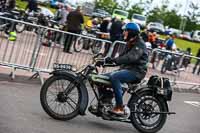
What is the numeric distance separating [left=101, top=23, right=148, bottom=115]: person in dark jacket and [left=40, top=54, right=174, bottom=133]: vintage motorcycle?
11 centimetres

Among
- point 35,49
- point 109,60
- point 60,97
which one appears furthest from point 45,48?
point 109,60

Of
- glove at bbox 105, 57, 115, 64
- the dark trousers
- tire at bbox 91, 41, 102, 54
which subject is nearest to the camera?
glove at bbox 105, 57, 115, 64

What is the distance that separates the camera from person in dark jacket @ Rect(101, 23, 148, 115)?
843 centimetres

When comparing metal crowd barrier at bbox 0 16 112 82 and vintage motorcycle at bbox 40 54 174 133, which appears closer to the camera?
vintage motorcycle at bbox 40 54 174 133

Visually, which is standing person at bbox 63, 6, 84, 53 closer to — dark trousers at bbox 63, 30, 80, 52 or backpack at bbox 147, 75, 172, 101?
dark trousers at bbox 63, 30, 80, 52

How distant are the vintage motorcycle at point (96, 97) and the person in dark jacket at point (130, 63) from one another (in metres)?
0.11

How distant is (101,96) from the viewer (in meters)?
8.55

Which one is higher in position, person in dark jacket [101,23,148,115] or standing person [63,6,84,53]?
person in dark jacket [101,23,148,115]

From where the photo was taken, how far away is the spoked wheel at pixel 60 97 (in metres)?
8.44

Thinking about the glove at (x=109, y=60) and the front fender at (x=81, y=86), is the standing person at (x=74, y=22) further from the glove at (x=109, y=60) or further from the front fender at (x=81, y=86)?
the front fender at (x=81, y=86)

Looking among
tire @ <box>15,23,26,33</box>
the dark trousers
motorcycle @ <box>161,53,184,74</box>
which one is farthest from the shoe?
motorcycle @ <box>161,53,184,74</box>

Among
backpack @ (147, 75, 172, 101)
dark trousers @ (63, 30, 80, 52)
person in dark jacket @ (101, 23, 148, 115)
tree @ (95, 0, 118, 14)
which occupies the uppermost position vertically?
person in dark jacket @ (101, 23, 148, 115)

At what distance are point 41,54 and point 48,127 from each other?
15.5 ft

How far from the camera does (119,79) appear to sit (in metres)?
8.45
